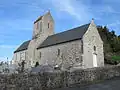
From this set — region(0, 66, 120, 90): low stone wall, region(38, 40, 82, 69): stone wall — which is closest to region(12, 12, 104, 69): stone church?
region(38, 40, 82, 69): stone wall

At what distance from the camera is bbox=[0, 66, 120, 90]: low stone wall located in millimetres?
12578

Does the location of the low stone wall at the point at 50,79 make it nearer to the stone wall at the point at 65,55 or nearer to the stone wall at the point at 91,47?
the stone wall at the point at 91,47

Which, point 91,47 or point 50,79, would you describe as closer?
point 50,79

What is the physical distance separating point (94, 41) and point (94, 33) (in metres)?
1.52

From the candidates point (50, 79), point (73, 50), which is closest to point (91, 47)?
point (73, 50)

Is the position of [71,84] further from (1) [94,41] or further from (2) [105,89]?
A: (1) [94,41]

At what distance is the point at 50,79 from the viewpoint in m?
14.5

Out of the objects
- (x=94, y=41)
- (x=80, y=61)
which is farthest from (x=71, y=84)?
(x=94, y=41)

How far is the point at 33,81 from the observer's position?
1359 centimetres

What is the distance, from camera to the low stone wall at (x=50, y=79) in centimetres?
1258

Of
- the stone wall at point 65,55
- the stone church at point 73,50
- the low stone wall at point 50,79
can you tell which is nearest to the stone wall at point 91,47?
the stone church at point 73,50

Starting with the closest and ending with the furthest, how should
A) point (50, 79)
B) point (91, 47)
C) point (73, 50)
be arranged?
point (50, 79) < point (73, 50) < point (91, 47)

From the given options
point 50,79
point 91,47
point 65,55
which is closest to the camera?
point 50,79

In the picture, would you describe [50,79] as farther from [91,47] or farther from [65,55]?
[91,47]
